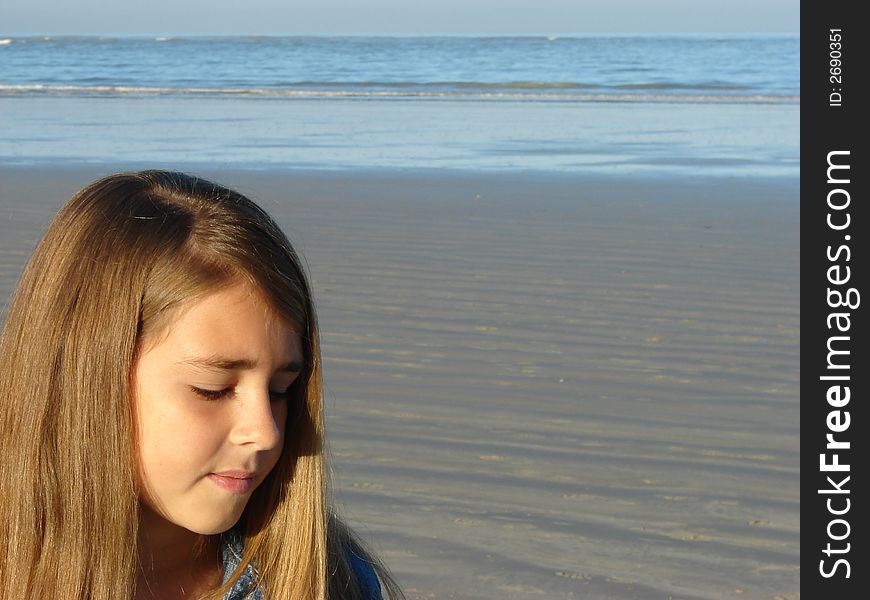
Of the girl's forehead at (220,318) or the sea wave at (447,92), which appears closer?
the girl's forehead at (220,318)

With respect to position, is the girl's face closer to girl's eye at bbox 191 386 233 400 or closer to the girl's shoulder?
girl's eye at bbox 191 386 233 400

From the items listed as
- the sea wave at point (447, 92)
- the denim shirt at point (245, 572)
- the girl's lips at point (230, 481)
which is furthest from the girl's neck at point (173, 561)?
the sea wave at point (447, 92)

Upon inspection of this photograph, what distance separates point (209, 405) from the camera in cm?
164

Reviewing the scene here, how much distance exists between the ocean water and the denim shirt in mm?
9462

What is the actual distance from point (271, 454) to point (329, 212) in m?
7.36

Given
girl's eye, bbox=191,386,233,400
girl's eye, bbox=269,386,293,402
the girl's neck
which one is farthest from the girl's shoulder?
girl's eye, bbox=191,386,233,400

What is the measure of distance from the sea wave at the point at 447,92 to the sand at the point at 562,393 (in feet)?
36.7

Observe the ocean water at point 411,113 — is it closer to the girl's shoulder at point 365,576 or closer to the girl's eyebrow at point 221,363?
the girl's shoulder at point 365,576

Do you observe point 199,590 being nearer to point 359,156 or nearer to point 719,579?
point 719,579

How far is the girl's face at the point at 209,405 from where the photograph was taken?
1.63 metres

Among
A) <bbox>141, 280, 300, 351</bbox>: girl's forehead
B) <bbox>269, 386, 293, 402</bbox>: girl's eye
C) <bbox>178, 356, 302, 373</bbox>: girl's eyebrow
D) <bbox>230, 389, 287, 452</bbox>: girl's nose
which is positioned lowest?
<bbox>230, 389, 287, 452</bbox>: girl's nose

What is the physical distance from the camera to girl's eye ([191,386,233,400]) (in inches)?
64.2
